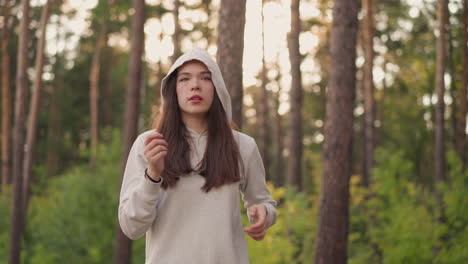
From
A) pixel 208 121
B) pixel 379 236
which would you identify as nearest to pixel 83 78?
pixel 379 236

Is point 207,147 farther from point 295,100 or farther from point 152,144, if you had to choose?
point 295,100

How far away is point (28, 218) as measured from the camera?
17312 millimetres

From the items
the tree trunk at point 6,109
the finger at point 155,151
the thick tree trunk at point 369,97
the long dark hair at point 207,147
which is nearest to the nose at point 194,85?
the long dark hair at point 207,147

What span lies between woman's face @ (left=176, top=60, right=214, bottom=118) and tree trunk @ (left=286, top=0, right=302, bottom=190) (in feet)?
40.2

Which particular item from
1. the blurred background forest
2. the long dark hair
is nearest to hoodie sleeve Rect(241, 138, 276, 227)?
the long dark hair

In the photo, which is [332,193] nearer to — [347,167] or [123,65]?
[347,167]

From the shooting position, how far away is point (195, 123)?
10.9 feet

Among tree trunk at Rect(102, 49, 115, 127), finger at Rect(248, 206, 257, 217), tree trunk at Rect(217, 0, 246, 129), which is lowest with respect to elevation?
finger at Rect(248, 206, 257, 217)

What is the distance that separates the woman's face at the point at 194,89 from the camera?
3.22 meters

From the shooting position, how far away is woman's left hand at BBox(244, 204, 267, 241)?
3.04 meters

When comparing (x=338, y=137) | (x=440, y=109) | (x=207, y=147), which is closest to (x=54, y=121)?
(x=440, y=109)

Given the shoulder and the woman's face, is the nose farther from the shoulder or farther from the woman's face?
the shoulder

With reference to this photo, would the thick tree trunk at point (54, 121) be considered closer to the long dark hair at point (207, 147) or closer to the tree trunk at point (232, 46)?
the tree trunk at point (232, 46)

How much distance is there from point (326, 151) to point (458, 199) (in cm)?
313
